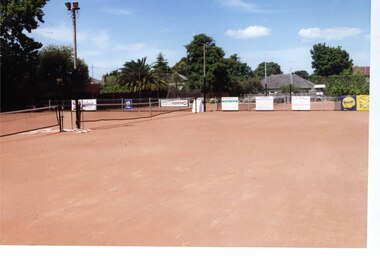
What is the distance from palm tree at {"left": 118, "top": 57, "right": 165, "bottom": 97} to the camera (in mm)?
57469

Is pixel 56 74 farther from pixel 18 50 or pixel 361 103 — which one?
pixel 361 103

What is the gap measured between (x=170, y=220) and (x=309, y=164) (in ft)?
17.4

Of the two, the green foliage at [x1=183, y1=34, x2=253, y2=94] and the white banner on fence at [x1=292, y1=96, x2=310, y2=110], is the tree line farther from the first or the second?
the white banner on fence at [x1=292, y1=96, x2=310, y2=110]

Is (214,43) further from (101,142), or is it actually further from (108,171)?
(108,171)

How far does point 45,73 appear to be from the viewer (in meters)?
49.6

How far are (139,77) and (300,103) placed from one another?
29615 millimetres

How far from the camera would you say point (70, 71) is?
171 feet

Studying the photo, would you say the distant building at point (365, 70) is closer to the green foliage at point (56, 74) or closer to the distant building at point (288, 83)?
the distant building at point (288, 83)

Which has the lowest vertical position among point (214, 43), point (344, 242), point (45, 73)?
point (344, 242)

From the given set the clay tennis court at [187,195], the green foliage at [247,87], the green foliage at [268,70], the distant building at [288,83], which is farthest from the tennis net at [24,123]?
the green foliage at [268,70]

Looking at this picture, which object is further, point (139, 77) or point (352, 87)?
point (139, 77)

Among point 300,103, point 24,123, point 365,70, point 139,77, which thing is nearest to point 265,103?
point 300,103

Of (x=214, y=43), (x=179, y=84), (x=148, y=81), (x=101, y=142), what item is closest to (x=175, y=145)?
(x=101, y=142)

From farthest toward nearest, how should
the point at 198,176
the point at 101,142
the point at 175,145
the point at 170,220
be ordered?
the point at 101,142 < the point at 175,145 < the point at 198,176 < the point at 170,220
